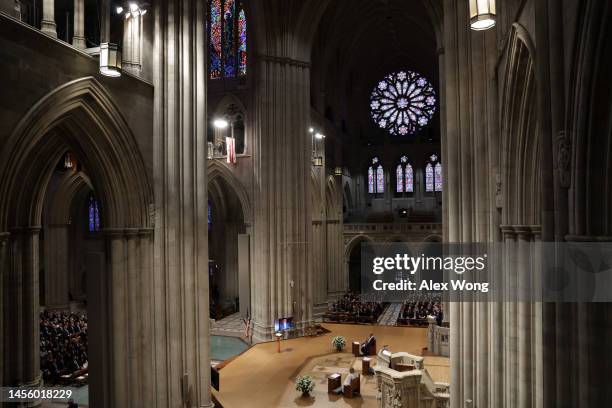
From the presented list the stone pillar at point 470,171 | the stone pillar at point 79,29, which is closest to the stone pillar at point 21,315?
the stone pillar at point 79,29

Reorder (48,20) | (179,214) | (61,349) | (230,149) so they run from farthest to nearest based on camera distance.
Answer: (230,149) → (61,349) → (179,214) → (48,20)

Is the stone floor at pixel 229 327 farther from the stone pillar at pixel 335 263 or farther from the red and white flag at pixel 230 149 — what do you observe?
the red and white flag at pixel 230 149

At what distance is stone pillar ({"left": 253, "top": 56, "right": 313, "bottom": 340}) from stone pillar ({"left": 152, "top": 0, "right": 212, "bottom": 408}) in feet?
27.0

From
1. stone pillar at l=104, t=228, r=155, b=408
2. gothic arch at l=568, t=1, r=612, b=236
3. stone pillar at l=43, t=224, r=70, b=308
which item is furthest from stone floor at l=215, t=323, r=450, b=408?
stone pillar at l=43, t=224, r=70, b=308

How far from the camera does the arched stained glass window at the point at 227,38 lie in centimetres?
2280

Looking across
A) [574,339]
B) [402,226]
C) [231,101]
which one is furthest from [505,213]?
[402,226]

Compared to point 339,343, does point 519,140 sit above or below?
above

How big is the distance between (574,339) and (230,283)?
80.3 feet

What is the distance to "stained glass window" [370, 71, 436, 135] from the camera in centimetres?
3628

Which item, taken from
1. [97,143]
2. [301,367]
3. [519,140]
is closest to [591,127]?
[519,140]

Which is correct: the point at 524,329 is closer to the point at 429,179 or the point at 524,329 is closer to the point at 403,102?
the point at 429,179

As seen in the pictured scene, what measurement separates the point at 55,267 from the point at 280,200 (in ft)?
42.1

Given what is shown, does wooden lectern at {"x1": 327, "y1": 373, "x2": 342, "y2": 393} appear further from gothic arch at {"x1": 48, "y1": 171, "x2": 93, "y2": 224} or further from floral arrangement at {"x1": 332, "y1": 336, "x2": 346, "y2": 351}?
gothic arch at {"x1": 48, "y1": 171, "x2": 93, "y2": 224}

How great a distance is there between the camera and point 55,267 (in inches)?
931
